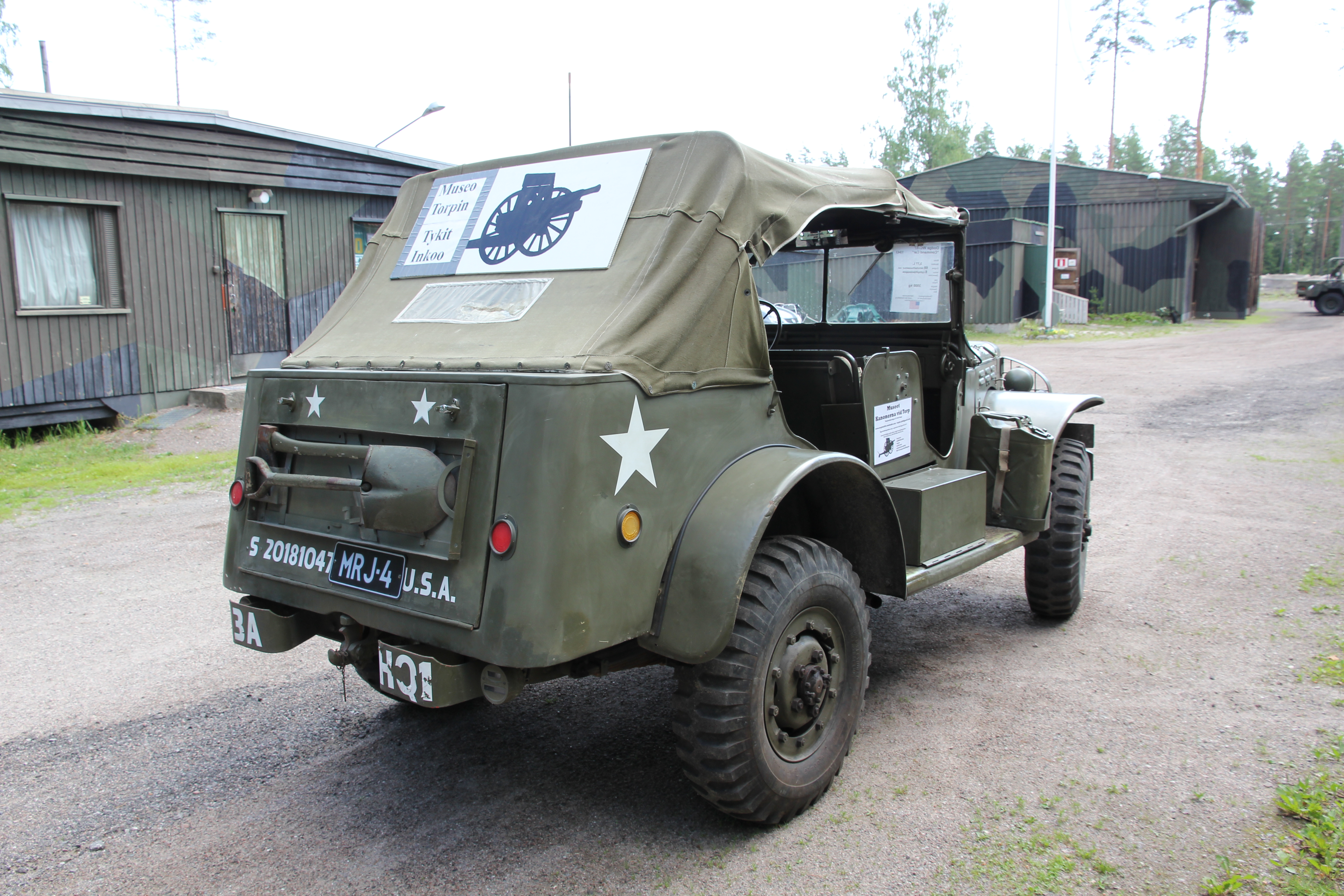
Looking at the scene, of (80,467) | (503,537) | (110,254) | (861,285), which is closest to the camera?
(503,537)

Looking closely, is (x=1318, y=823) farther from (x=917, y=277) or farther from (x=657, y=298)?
(x=917, y=277)

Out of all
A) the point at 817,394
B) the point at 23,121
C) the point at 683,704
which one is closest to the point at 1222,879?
the point at 683,704

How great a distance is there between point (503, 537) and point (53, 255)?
1193 cm

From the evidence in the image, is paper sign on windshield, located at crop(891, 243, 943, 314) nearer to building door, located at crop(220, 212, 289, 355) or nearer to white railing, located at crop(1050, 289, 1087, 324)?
building door, located at crop(220, 212, 289, 355)

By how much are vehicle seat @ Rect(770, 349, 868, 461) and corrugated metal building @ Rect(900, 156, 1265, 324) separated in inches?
976

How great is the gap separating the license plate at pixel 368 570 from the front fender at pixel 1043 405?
3.62 meters

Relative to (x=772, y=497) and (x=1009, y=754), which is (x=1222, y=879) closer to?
→ (x=1009, y=754)

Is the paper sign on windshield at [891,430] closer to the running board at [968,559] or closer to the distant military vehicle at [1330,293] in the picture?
the running board at [968,559]

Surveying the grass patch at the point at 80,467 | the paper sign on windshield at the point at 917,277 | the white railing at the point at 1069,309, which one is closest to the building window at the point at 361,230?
the grass patch at the point at 80,467

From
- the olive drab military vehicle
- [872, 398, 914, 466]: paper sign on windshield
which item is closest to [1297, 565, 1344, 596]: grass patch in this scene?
the olive drab military vehicle

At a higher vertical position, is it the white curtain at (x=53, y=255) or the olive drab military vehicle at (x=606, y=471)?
the white curtain at (x=53, y=255)

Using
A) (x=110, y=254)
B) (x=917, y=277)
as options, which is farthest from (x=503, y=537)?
(x=110, y=254)

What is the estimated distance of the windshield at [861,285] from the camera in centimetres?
502

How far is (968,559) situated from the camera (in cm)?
419
